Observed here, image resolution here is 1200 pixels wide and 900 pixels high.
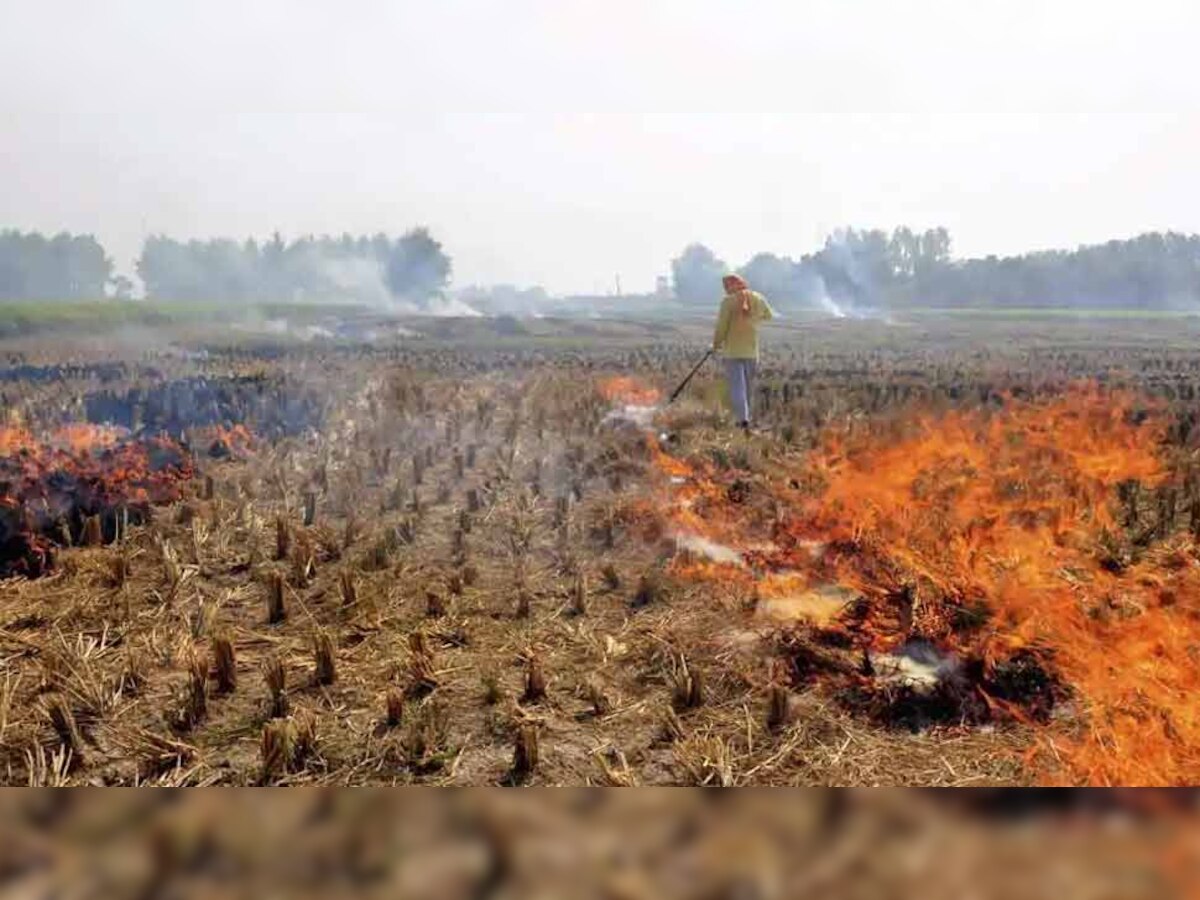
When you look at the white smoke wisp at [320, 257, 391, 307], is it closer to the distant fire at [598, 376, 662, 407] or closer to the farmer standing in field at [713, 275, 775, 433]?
the distant fire at [598, 376, 662, 407]

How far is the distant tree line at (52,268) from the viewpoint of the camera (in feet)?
211

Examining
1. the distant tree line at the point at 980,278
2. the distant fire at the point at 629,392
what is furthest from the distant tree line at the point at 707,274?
the distant fire at the point at 629,392

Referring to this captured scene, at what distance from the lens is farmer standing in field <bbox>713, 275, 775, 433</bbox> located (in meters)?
9.57

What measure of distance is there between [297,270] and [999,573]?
8987 centimetres

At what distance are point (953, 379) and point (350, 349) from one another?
17.1 metres

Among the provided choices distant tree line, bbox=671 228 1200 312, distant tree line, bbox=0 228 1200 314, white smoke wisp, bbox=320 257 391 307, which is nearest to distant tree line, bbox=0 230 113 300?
distant tree line, bbox=0 228 1200 314

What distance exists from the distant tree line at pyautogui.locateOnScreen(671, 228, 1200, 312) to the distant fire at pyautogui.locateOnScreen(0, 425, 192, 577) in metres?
63.8

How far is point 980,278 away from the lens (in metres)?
68.6

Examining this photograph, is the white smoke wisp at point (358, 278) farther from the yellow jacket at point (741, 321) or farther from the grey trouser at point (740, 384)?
the yellow jacket at point (741, 321)

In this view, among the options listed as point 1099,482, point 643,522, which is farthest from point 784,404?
point 643,522

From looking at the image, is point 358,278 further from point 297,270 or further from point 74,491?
point 74,491

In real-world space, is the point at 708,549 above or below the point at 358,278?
below

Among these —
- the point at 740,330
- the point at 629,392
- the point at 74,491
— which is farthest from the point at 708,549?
the point at 629,392

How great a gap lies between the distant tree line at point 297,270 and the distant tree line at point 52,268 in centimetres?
401
